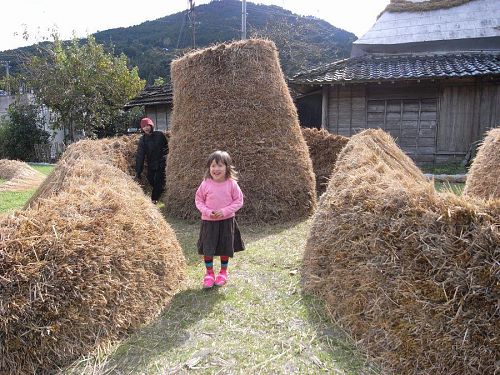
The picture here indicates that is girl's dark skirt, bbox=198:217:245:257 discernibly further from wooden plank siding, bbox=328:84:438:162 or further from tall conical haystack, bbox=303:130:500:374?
wooden plank siding, bbox=328:84:438:162

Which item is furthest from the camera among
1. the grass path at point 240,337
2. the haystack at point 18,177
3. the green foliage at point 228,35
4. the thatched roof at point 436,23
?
the green foliage at point 228,35

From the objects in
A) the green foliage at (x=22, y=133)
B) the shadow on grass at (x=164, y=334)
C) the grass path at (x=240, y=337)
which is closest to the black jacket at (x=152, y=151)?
the grass path at (x=240, y=337)

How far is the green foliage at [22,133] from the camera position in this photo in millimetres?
20953

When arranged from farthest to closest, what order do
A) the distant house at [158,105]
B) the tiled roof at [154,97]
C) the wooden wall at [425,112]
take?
the distant house at [158,105]
the tiled roof at [154,97]
the wooden wall at [425,112]

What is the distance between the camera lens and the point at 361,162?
3934mm

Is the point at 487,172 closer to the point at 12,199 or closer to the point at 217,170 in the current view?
the point at 217,170

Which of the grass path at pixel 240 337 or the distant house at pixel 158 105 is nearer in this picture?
the grass path at pixel 240 337

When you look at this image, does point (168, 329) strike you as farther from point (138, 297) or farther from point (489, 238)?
point (489, 238)

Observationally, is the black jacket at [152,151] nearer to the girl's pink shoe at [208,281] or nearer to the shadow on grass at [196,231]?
the shadow on grass at [196,231]

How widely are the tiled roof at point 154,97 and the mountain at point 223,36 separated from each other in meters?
3.20

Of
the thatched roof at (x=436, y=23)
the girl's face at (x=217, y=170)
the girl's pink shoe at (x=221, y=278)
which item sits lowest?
the girl's pink shoe at (x=221, y=278)

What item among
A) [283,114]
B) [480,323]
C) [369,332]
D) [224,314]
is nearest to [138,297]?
[224,314]

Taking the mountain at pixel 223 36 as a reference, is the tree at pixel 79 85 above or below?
below

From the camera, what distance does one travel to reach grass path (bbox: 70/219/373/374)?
8.21ft
